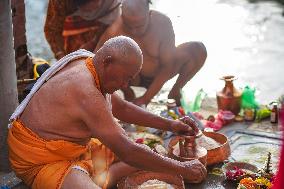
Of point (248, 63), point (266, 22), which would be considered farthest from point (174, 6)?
point (248, 63)

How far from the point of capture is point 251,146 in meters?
4.98

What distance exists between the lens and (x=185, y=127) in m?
4.27

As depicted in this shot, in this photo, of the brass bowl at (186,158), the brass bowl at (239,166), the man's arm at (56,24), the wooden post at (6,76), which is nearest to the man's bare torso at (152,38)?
the man's arm at (56,24)

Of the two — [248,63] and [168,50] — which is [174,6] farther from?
[168,50]

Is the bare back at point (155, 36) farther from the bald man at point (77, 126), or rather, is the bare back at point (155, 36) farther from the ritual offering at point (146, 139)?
the bald man at point (77, 126)

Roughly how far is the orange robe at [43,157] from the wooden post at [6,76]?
63 cm

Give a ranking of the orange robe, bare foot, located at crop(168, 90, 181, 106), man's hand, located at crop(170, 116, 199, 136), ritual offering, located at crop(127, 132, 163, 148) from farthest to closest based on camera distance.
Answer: bare foot, located at crop(168, 90, 181, 106) < ritual offering, located at crop(127, 132, 163, 148) < man's hand, located at crop(170, 116, 199, 136) < the orange robe

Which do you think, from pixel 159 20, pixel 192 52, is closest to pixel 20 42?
pixel 159 20

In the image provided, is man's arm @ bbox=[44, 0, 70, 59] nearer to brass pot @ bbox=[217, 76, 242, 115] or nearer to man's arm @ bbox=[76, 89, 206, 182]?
brass pot @ bbox=[217, 76, 242, 115]

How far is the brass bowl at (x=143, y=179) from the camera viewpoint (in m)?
3.87

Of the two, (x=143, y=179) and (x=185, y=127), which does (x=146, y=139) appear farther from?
(x=143, y=179)

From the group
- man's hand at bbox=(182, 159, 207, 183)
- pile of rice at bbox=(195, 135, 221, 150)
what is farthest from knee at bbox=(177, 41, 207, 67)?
man's hand at bbox=(182, 159, 207, 183)

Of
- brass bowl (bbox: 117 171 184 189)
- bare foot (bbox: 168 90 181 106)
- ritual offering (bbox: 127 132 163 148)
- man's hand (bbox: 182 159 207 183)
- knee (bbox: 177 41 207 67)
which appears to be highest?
knee (bbox: 177 41 207 67)

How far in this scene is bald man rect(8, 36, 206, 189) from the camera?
3.42m
